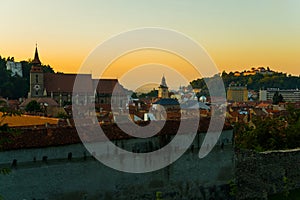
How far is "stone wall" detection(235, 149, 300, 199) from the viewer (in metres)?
16.5

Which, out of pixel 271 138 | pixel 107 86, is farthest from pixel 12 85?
pixel 271 138

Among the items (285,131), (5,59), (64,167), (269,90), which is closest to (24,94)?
(5,59)

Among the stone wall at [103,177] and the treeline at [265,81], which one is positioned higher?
the treeline at [265,81]

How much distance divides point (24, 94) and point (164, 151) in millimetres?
78410

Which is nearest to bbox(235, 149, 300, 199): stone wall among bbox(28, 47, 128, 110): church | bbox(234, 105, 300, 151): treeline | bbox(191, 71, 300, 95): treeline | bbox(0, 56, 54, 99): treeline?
bbox(234, 105, 300, 151): treeline

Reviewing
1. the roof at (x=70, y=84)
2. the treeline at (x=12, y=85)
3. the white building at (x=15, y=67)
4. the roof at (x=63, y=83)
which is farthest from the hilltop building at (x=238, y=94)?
the treeline at (x=12, y=85)

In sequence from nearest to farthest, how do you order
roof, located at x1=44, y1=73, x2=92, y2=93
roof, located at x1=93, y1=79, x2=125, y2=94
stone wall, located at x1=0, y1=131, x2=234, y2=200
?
stone wall, located at x1=0, y1=131, x2=234, y2=200 < roof, located at x1=44, y1=73, x2=92, y2=93 < roof, located at x1=93, y1=79, x2=125, y2=94

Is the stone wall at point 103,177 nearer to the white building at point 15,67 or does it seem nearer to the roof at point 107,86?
the roof at point 107,86

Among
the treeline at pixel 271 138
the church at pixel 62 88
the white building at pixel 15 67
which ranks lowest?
the treeline at pixel 271 138

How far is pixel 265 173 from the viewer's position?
16906 mm

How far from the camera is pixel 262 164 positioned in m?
16.8

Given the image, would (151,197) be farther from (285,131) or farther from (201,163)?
(285,131)

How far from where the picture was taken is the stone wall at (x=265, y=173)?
16453mm

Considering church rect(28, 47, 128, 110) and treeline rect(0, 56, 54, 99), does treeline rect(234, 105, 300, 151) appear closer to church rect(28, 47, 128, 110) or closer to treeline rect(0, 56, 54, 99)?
church rect(28, 47, 128, 110)
